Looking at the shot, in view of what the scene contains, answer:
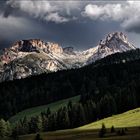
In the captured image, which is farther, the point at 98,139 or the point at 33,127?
the point at 33,127

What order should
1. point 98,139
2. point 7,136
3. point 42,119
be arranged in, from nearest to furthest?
point 98,139
point 7,136
point 42,119

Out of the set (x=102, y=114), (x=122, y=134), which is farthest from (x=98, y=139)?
(x=102, y=114)

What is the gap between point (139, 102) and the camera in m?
187

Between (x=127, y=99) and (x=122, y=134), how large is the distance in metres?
96.6

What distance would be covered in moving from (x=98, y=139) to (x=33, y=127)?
358ft

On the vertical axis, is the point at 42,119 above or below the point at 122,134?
above

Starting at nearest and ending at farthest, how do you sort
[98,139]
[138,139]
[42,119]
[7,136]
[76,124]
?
[138,139], [98,139], [7,136], [76,124], [42,119]

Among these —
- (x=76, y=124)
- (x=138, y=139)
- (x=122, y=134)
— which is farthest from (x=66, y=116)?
(x=138, y=139)

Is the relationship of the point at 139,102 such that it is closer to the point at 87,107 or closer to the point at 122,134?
the point at 87,107

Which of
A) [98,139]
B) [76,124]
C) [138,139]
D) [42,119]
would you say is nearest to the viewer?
[138,139]

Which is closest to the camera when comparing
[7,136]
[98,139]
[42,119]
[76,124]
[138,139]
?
[138,139]

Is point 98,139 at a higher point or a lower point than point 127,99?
lower

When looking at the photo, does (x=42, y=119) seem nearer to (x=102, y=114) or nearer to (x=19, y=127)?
(x=19, y=127)

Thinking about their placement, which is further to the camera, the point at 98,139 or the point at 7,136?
the point at 7,136
